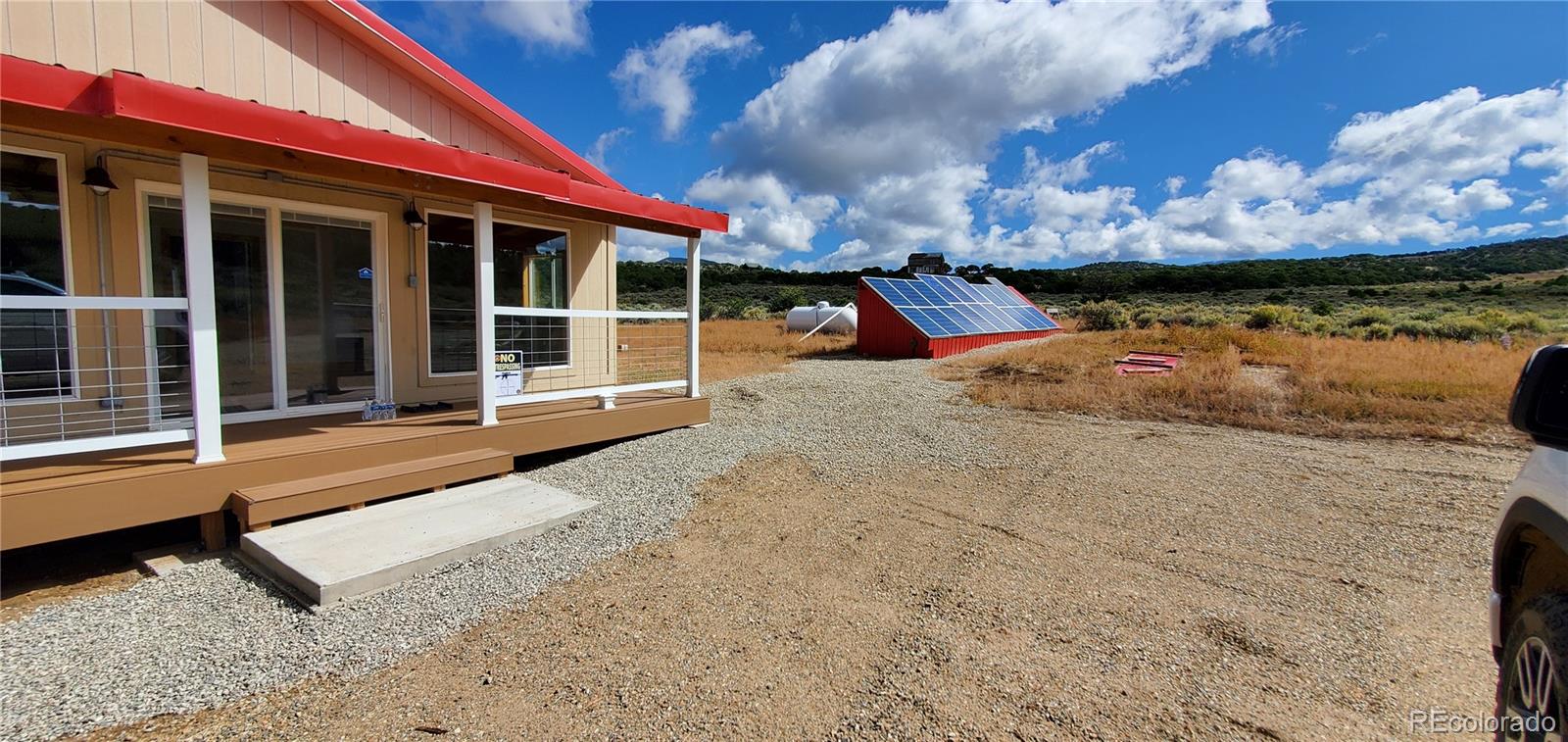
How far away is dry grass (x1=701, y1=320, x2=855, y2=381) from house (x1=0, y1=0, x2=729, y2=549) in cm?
619

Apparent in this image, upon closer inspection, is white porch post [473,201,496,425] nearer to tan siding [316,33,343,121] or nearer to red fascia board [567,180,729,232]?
red fascia board [567,180,729,232]

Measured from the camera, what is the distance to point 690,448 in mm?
6953

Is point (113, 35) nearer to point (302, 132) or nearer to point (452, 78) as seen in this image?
point (302, 132)

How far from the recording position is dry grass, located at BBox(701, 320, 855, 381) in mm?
14484

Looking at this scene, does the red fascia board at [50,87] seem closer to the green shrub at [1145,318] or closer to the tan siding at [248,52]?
the tan siding at [248,52]

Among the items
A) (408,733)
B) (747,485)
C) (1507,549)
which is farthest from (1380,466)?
(408,733)

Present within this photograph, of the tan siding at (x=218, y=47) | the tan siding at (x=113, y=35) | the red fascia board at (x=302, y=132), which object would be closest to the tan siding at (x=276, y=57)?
the tan siding at (x=218, y=47)

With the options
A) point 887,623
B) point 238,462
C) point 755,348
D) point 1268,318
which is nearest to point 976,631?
point 887,623

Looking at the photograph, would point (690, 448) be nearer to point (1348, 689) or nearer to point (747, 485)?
point (747, 485)

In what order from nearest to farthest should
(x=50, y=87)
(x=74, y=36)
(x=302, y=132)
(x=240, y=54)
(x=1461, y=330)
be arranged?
(x=50, y=87) → (x=302, y=132) → (x=74, y=36) → (x=240, y=54) → (x=1461, y=330)

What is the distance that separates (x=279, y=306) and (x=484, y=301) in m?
1.85

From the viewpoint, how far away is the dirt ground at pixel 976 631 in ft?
8.59

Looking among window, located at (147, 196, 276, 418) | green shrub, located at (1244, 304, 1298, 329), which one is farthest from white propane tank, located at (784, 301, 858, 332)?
window, located at (147, 196, 276, 418)

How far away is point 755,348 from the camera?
1938 centimetres
